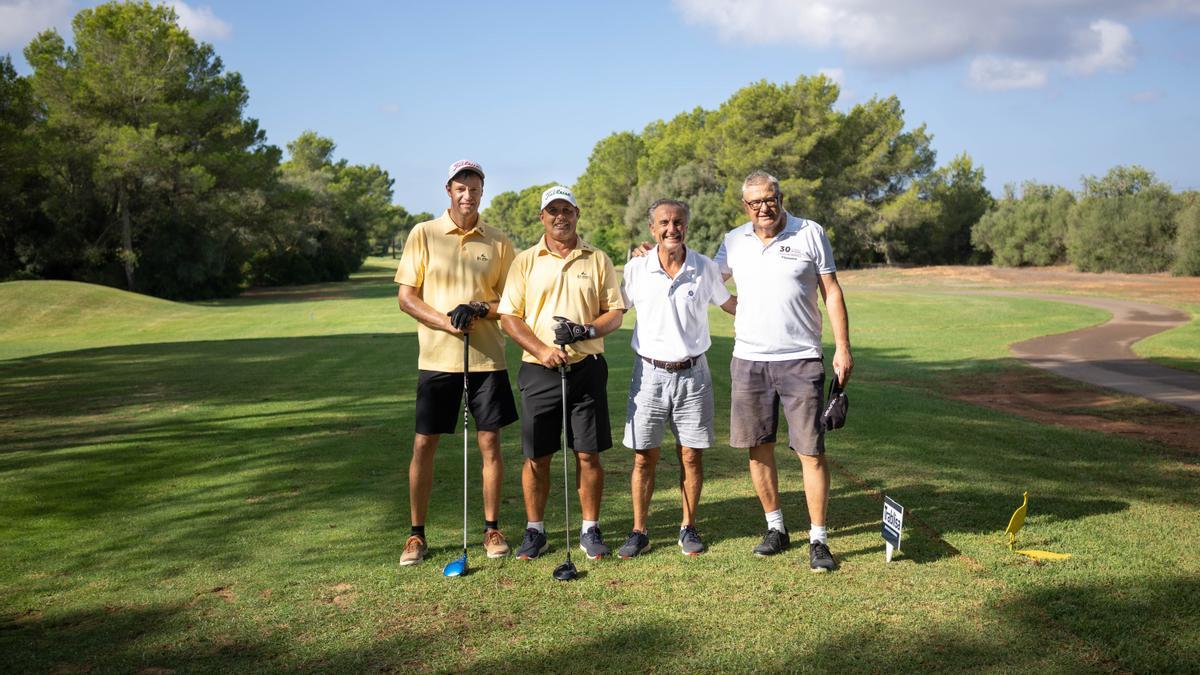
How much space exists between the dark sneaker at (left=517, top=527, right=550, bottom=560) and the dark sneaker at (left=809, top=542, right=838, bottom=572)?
1.62 metres

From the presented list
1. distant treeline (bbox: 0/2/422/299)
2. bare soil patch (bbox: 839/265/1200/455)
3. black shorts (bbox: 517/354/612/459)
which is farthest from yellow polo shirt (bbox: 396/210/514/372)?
distant treeline (bbox: 0/2/422/299)

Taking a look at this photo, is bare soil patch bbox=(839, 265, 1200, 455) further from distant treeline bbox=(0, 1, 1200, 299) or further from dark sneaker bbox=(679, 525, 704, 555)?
distant treeline bbox=(0, 1, 1200, 299)

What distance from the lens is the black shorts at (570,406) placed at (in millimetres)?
5625

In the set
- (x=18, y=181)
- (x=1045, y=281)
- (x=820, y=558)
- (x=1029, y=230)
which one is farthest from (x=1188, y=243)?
(x=18, y=181)

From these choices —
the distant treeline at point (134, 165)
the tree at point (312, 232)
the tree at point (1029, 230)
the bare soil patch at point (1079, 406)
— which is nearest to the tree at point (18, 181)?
the distant treeline at point (134, 165)

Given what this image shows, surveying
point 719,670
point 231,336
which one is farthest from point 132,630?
point 231,336

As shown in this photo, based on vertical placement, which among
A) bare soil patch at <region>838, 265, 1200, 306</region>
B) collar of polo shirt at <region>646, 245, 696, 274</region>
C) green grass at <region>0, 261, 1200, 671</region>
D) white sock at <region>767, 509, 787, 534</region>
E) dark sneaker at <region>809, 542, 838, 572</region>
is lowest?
bare soil patch at <region>838, 265, 1200, 306</region>

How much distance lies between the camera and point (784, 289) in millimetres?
Answer: 5430

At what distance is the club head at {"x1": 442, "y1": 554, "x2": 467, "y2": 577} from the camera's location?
533cm

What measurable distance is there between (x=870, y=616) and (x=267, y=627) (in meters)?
3.00

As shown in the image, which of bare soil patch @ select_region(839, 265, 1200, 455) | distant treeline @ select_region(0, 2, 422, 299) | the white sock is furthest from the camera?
distant treeline @ select_region(0, 2, 422, 299)

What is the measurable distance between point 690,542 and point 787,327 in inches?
56.7

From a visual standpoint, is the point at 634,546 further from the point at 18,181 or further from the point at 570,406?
the point at 18,181

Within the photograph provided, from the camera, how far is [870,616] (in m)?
4.60
